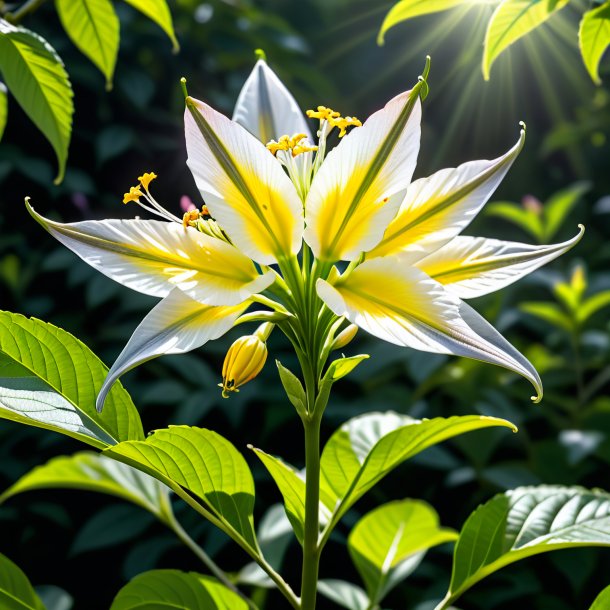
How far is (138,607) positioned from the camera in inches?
28.8

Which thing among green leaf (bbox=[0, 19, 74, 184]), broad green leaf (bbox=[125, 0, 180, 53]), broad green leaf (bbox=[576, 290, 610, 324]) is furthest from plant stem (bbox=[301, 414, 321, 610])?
broad green leaf (bbox=[576, 290, 610, 324])

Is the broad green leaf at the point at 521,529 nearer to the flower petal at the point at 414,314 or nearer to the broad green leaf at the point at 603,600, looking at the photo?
the broad green leaf at the point at 603,600

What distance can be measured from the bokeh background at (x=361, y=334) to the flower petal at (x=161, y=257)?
802mm

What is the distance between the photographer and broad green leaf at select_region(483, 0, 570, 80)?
76cm

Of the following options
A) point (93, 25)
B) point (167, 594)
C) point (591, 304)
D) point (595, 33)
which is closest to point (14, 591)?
point (167, 594)

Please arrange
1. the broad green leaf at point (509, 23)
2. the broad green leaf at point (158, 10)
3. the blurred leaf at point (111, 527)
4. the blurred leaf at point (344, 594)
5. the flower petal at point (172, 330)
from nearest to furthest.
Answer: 1. the flower petal at point (172, 330)
2. the broad green leaf at point (509, 23)
3. the broad green leaf at point (158, 10)
4. the blurred leaf at point (344, 594)
5. the blurred leaf at point (111, 527)

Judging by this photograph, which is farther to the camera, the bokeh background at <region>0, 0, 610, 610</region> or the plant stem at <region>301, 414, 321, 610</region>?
the bokeh background at <region>0, 0, 610, 610</region>

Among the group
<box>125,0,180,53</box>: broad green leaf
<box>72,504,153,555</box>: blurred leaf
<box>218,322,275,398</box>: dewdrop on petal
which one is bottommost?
<box>72,504,153,555</box>: blurred leaf

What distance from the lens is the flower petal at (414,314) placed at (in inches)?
21.4

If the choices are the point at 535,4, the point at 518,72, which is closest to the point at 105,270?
the point at 535,4

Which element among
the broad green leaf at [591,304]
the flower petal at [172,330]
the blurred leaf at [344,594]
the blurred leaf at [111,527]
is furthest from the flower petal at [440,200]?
the broad green leaf at [591,304]

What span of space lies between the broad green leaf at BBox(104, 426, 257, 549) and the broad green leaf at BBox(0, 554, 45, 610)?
0.19m

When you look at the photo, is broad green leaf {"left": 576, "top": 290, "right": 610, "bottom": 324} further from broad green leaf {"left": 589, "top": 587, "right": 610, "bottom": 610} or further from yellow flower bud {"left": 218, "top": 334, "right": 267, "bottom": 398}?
yellow flower bud {"left": 218, "top": 334, "right": 267, "bottom": 398}

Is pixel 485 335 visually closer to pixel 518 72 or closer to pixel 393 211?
pixel 393 211
